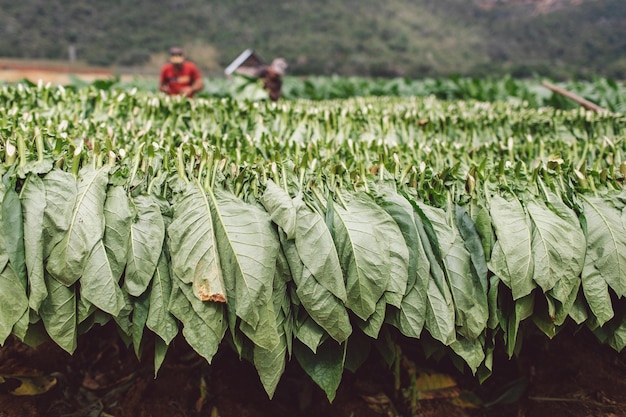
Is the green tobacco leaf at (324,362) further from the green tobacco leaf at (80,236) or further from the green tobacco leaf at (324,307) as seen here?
the green tobacco leaf at (80,236)

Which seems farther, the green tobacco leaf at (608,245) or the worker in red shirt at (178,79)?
the worker in red shirt at (178,79)

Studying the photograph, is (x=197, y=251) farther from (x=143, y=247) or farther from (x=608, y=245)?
(x=608, y=245)

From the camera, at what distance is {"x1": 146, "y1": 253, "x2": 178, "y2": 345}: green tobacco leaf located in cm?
141

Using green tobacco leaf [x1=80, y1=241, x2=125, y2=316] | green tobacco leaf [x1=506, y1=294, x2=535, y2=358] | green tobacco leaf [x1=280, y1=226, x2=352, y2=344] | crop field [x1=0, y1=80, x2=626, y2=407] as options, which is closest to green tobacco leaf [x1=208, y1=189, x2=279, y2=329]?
crop field [x1=0, y1=80, x2=626, y2=407]

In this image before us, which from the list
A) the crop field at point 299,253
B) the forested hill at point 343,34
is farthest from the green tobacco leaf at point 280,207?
the forested hill at point 343,34

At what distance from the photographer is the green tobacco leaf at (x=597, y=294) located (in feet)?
5.27

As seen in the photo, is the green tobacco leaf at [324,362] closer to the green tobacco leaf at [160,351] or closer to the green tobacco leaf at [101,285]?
the green tobacco leaf at [160,351]

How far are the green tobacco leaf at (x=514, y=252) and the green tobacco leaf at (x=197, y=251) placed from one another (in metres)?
0.96

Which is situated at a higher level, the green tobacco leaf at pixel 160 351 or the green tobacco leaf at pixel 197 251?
the green tobacco leaf at pixel 197 251

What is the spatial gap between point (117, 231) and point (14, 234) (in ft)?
0.92

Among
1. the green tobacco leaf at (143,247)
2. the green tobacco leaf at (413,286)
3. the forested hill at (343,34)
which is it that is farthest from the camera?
the forested hill at (343,34)

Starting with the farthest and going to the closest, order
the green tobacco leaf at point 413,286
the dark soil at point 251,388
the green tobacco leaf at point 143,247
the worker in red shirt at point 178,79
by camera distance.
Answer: the worker in red shirt at point 178,79 → the dark soil at point 251,388 → the green tobacco leaf at point 413,286 → the green tobacco leaf at point 143,247

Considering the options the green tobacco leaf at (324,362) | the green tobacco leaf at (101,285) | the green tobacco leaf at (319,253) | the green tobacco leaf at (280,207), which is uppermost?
the green tobacco leaf at (280,207)

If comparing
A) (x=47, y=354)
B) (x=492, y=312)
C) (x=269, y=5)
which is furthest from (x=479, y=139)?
(x=269, y=5)
